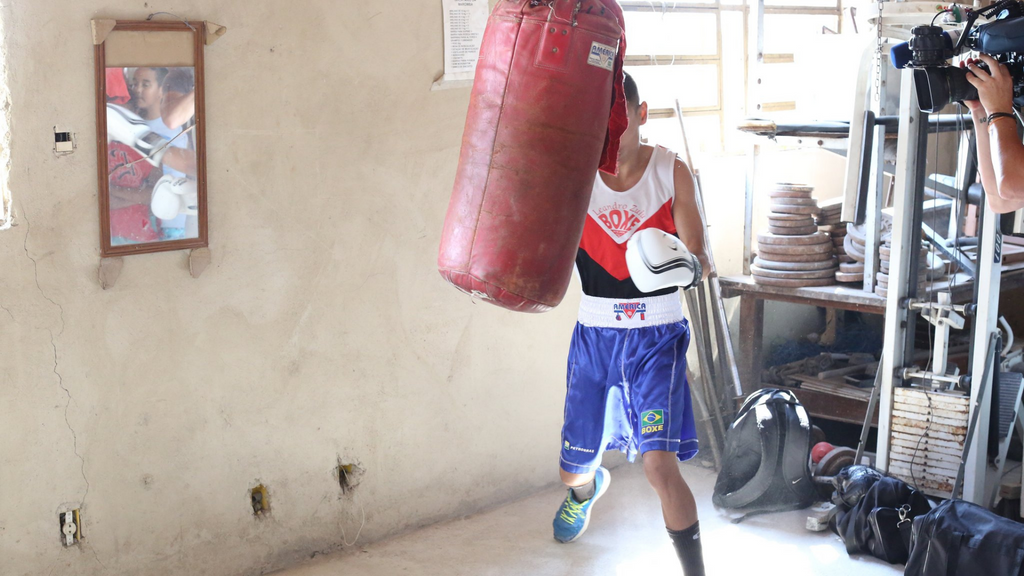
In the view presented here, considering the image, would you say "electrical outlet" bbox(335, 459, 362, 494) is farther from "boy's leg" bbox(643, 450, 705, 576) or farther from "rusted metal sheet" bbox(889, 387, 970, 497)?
"rusted metal sheet" bbox(889, 387, 970, 497)

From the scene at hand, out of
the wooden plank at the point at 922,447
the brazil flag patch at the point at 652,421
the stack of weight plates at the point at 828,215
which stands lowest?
the wooden plank at the point at 922,447

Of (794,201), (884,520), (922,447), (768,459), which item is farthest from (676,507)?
(794,201)

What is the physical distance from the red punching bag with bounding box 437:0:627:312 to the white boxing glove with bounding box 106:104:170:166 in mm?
1178

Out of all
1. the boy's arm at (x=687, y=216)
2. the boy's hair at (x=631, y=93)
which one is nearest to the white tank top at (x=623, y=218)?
the boy's arm at (x=687, y=216)

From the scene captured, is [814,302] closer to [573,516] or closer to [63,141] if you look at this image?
[573,516]

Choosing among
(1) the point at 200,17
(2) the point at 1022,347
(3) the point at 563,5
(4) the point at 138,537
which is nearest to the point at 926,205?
(2) the point at 1022,347

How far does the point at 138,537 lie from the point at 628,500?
79.8 inches

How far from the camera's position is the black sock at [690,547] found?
2998 mm

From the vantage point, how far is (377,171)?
139 inches

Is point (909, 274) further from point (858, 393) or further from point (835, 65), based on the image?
point (835, 65)

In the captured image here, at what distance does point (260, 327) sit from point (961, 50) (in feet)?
8.05

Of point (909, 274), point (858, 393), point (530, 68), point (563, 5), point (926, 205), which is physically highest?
point (563, 5)

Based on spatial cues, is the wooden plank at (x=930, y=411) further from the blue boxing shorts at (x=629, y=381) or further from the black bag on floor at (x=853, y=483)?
the blue boxing shorts at (x=629, y=381)

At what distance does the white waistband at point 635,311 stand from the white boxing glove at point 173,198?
1.35 meters
